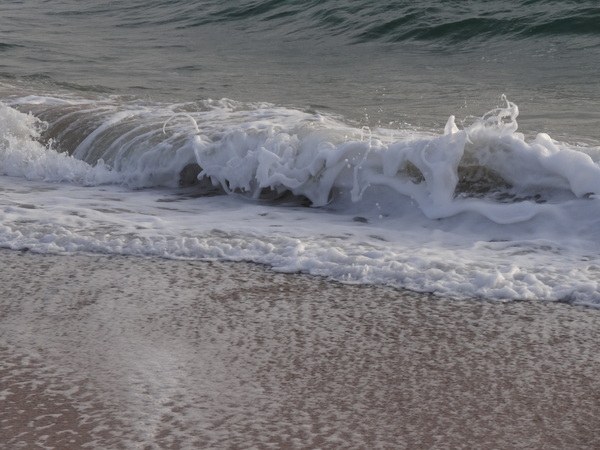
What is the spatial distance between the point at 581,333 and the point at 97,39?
12813 millimetres

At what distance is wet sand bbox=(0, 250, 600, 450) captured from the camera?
7.37 feet

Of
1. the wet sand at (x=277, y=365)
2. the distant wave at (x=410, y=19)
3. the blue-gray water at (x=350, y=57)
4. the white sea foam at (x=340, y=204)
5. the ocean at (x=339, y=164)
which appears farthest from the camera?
the distant wave at (x=410, y=19)

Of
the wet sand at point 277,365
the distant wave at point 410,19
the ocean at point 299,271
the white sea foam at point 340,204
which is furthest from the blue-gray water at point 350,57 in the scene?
the wet sand at point 277,365

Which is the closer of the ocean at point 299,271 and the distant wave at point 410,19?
the ocean at point 299,271

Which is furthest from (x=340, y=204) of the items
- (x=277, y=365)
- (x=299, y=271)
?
(x=277, y=365)

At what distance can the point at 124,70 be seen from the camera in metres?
10.9

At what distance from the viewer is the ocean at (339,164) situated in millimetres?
3744

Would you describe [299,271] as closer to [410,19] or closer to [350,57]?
[350,57]

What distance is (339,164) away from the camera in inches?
201

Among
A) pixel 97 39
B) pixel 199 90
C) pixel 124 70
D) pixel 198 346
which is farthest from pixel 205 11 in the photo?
pixel 198 346

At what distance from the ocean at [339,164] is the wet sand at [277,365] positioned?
0.28 metres

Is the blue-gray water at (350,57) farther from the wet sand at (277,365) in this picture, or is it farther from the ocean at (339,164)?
the wet sand at (277,365)

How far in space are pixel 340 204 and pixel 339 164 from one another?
347 mm

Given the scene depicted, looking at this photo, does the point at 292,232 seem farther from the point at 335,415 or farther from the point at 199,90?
the point at 199,90
